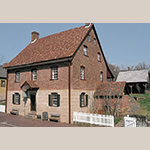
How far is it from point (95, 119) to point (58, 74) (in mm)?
5938

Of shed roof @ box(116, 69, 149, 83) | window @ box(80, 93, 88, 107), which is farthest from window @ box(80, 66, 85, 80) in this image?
shed roof @ box(116, 69, 149, 83)

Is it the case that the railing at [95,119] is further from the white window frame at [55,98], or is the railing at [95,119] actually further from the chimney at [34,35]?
the chimney at [34,35]

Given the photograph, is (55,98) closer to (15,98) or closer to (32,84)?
(32,84)

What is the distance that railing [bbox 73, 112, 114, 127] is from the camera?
12116mm

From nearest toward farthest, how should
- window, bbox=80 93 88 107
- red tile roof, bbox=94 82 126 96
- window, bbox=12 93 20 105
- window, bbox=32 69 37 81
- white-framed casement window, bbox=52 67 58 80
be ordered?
white-framed casement window, bbox=52 67 58 80, window, bbox=80 93 88 107, red tile roof, bbox=94 82 126 96, window, bbox=32 69 37 81, window, bbox=12 93 20 105

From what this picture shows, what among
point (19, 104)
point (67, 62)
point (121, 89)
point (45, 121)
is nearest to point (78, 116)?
point (45, 121)

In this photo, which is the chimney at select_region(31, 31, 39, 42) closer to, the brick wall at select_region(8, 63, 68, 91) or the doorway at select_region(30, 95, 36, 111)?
the brick wall at select_region(8, 63, 68, 91)

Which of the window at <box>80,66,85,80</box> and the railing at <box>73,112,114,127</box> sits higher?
the window at <box>80,66,85,80</box>

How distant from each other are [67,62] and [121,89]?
7.43 metres

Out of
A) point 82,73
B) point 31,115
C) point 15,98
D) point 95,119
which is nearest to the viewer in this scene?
point 95,119

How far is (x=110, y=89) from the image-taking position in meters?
17.8

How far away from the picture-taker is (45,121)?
1512 cm

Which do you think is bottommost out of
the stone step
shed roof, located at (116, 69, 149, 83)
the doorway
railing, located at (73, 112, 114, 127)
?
the stone step

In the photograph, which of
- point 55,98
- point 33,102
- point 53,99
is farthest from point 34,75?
point 55,98
